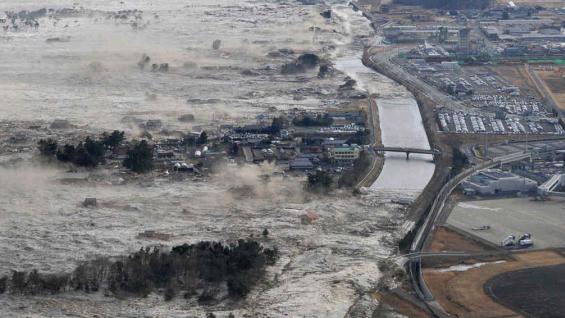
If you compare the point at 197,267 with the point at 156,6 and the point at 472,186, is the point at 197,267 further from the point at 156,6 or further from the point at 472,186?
the point at 156,6

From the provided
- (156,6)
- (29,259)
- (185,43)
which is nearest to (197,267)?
(29,259)

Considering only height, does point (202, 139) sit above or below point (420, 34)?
above

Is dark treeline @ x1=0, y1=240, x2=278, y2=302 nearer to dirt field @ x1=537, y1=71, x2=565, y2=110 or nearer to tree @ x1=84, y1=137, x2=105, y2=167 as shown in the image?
tree @ x1=84, y1=137, x2=105, y2=167

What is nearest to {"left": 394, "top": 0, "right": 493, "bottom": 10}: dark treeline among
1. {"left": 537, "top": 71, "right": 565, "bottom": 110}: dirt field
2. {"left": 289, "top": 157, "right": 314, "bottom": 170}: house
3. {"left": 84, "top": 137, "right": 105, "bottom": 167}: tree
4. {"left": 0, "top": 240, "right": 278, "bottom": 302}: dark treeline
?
{"left": 537, "top": 71, "right": 565, "bottom": 110}: dirt field

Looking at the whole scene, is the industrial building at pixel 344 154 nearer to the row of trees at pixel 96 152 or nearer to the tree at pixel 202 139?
the tree at pixel 202 139

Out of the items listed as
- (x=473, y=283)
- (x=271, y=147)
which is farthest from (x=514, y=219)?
(x=271, y=147)

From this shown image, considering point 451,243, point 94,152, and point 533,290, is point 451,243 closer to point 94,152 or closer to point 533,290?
point 533,290
